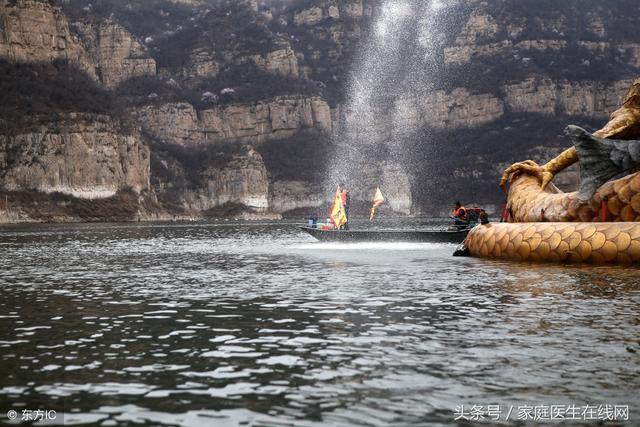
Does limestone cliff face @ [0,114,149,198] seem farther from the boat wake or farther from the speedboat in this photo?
the boat wake

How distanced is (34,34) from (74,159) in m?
35.4

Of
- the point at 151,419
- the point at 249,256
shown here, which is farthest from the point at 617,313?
the point at 249,256

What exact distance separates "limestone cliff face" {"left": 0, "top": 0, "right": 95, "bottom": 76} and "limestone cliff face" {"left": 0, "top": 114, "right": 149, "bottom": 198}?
22248mm

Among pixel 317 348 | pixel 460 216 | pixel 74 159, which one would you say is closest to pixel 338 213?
pixel 460 216

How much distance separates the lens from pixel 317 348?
12.0 metres

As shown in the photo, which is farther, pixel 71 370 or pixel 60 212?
pixel 60 212

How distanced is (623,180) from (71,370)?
24.5 m

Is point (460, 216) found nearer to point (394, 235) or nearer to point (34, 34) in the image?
point (394, 235)

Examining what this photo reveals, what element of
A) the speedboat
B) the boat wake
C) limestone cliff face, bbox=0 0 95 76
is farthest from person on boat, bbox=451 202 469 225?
limestone cliff face, bbox=0 0 95 76

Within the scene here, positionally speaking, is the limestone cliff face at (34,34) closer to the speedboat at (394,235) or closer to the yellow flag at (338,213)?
the yellow flag at (338,213)

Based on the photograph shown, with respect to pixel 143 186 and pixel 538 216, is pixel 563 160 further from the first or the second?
pixel 143 186

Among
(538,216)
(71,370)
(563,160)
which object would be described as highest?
(563,160)

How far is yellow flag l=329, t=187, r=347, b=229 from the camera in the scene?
52906 millimetres

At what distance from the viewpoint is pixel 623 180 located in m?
28.8
